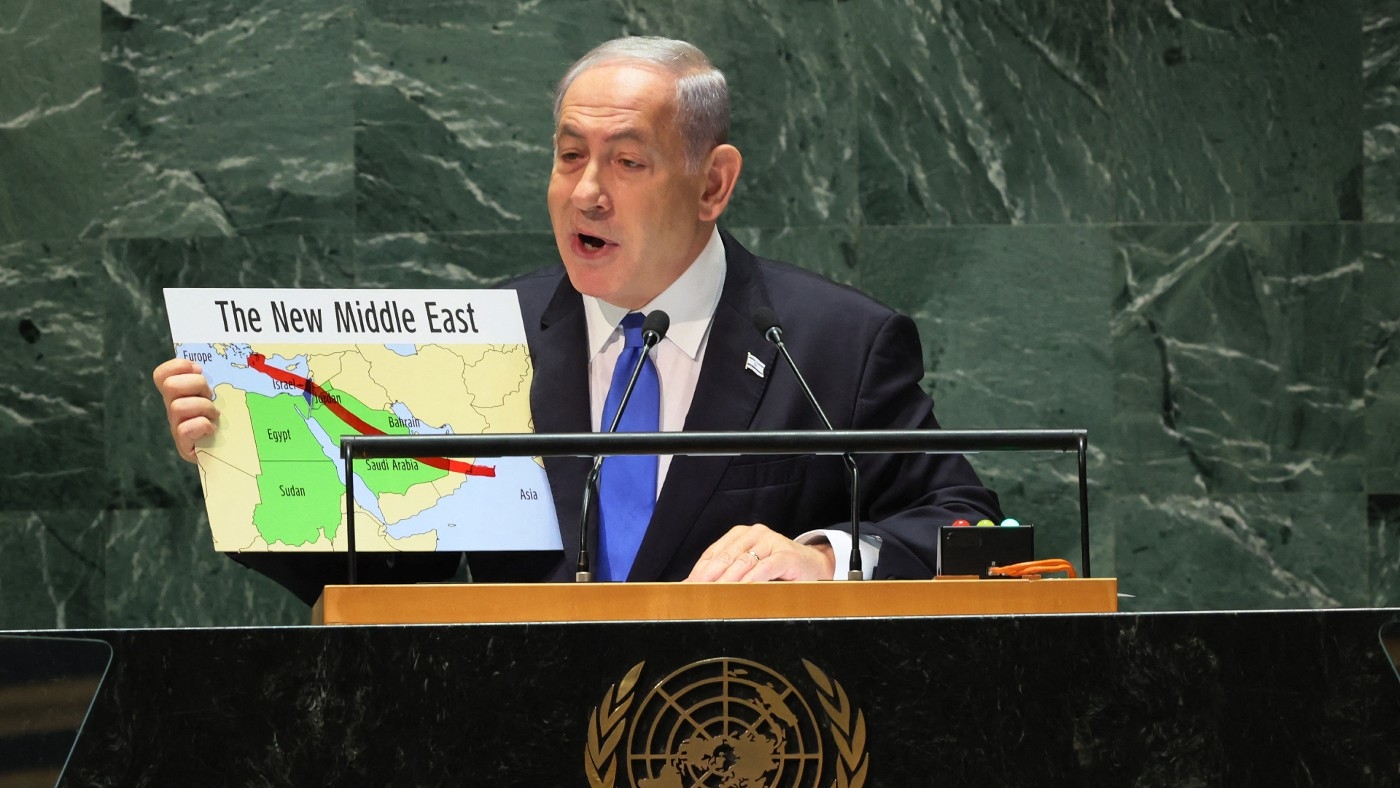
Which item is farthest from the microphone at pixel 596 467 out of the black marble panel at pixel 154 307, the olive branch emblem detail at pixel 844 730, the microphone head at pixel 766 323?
the black marble panel at pixel 154 307

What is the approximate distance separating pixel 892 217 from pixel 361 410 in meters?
2.68

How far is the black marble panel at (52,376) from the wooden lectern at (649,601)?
10.5 ft

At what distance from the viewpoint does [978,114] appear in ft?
16.0

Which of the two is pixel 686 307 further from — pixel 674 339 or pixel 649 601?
pixel 649 601

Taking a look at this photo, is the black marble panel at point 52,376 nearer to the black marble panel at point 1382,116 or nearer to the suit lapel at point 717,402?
the suit lapel at point 717,402

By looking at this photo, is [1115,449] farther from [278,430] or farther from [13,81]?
[13,81]

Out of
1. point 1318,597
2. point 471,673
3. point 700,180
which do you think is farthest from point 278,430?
point 1318,597

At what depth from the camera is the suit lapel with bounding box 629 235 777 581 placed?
2994 mm

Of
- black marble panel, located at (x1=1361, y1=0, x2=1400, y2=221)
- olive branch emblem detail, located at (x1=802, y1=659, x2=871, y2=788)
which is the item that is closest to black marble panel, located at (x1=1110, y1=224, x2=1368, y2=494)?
black marble panel, located at (x1=1361, y1=0, x2=1400, y2=221)

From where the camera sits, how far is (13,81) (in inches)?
193

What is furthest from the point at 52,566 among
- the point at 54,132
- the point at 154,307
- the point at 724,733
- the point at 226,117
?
the point at 724,733

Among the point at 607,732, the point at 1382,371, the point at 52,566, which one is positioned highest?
the point at 1382,371

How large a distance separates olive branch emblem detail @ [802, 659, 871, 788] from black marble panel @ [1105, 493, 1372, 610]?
127 inches

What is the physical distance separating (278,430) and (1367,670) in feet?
4.95
